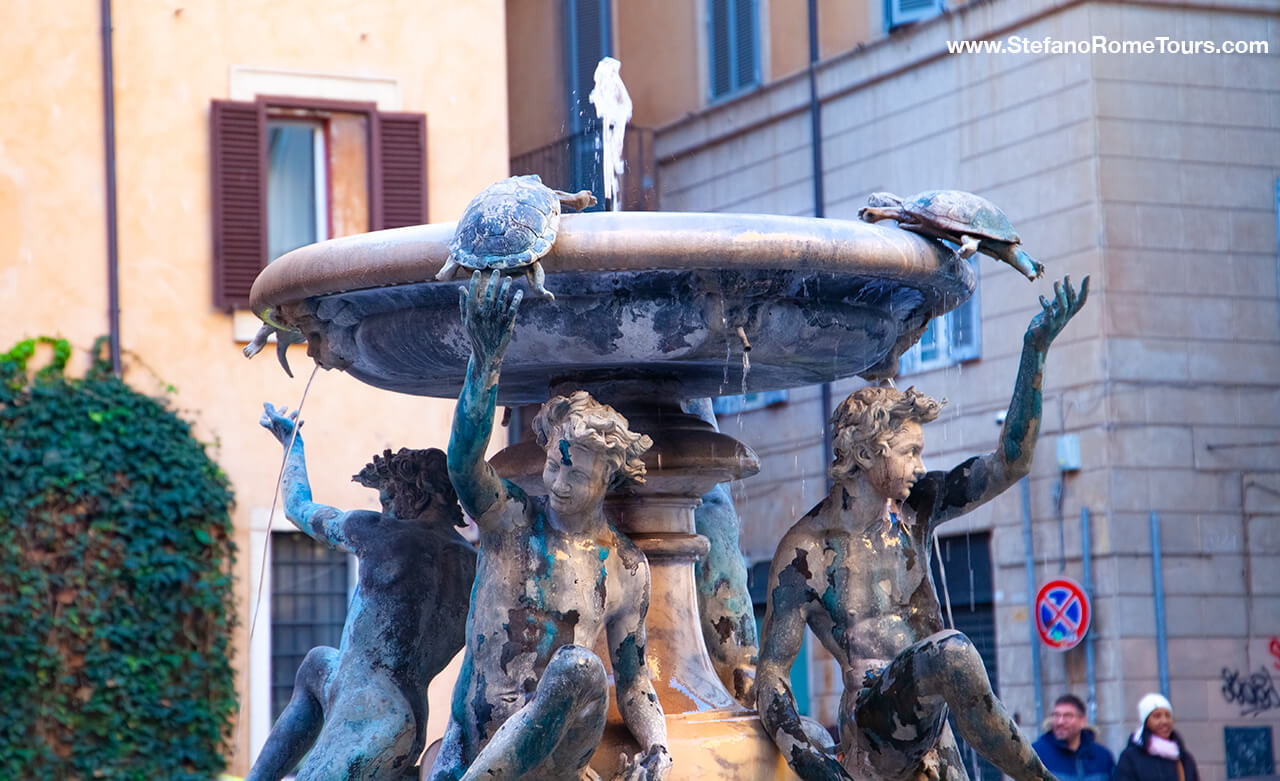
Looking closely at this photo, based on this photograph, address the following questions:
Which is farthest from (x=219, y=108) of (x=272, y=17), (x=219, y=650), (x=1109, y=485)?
(x=1109, y=485)

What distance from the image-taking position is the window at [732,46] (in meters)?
19.7

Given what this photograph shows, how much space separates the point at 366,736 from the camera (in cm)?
534

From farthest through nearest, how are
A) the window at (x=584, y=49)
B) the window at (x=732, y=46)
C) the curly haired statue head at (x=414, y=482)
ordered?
the window at (x=584, y=49) → the window at (x=732, y=46) → the curly haired statue head at (x=414, y=482)

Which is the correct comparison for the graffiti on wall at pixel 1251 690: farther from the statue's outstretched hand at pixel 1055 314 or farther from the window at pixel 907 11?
the statue's outstretched hand at pixel 1055 314

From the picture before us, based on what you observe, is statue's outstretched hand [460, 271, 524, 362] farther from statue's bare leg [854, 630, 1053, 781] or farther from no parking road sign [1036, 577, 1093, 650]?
no parking road sign [1036, 577, 1093, 650]

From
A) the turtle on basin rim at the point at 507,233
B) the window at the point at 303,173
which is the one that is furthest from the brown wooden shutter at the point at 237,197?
the turtle on basin rim at the point at 507,233

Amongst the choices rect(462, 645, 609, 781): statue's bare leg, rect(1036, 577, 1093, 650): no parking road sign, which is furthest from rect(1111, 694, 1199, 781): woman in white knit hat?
rect(1036, 577, 1093, 650): no parking road sign

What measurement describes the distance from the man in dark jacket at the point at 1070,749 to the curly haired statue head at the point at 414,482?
3566 millimetres

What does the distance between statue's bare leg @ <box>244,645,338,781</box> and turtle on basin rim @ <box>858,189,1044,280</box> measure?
1.85 meters

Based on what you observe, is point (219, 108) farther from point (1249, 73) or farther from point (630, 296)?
point (630, 296)

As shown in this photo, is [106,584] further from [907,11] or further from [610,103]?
[610,103]

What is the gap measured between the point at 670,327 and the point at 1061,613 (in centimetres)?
1029

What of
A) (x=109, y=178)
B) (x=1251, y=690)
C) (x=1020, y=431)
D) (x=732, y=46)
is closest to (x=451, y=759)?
(x=1020, y=431)

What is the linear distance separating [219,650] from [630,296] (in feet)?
33.6
